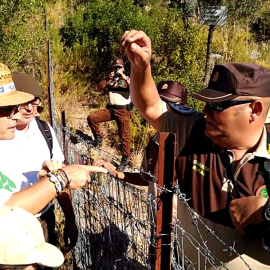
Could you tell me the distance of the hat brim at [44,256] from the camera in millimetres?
1437

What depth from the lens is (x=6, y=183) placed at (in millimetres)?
2133

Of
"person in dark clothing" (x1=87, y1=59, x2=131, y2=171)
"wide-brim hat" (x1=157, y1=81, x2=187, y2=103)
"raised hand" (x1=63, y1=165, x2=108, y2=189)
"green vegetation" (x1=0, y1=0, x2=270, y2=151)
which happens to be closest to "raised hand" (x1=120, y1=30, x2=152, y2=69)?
"raised hand" (x1=63, y1=165, x2=108, y2=189)

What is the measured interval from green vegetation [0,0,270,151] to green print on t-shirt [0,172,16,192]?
442 centimetres

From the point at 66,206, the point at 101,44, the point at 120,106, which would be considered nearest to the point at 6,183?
the point at 66,206

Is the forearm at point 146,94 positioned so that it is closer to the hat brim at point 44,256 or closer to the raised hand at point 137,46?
the raised hand at point 137,46

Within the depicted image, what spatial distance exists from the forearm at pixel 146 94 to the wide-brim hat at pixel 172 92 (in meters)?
0.99

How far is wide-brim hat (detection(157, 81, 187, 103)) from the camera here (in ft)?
10.3

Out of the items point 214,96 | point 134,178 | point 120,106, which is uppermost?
point 214,96

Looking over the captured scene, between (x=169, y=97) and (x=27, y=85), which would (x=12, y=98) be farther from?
(x=169, y=97)

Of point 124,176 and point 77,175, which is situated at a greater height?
point 77,175

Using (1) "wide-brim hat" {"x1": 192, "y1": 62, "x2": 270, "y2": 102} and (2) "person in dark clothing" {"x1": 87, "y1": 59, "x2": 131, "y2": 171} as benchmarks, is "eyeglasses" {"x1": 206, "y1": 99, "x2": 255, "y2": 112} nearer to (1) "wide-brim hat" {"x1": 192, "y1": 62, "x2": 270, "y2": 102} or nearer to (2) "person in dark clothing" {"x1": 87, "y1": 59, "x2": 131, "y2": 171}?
(1) "wide-brim hat" {"x1": 192, "y1": 62, "x2": 270, "y2": 102}

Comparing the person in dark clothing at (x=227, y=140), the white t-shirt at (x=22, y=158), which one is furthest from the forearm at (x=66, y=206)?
the person in dark clothing at (x=227, y=140)

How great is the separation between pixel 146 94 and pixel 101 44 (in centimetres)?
758

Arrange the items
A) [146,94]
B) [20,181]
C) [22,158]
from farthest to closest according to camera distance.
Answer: [22,158]
[20,181]
[146,94]
